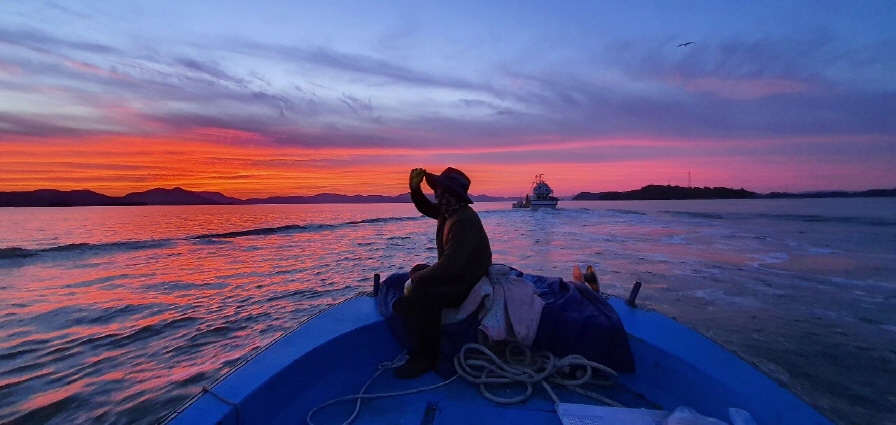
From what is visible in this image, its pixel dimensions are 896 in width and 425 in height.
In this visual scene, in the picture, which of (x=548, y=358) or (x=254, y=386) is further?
(x=548, y=358)

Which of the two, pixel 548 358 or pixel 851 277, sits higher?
pixel 548 358

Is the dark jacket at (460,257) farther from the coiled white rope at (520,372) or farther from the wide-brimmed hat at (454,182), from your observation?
the coiled white rope at (520,372)

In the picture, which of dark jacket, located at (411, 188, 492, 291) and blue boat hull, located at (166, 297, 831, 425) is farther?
dark jacket, located at (411, 188, 492, 291)

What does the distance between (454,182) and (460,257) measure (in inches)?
24.3

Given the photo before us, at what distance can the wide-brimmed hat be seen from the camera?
11.1 feet

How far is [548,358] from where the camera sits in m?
3.28

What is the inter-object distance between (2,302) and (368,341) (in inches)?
355

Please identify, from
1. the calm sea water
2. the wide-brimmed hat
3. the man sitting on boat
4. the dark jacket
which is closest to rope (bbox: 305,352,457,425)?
the man sitting on boat

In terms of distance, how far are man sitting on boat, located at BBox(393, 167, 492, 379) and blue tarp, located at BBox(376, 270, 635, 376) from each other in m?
0.15

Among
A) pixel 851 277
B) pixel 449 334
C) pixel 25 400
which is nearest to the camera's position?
pixel 449 334

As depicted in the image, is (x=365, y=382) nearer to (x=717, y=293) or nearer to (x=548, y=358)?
(x=548, y=358)

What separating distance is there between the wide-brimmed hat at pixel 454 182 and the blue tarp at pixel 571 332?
1.00m

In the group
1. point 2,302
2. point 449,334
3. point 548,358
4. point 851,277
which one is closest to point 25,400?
point 449,334

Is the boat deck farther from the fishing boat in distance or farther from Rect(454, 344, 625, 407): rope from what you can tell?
the fishing boat in distance
